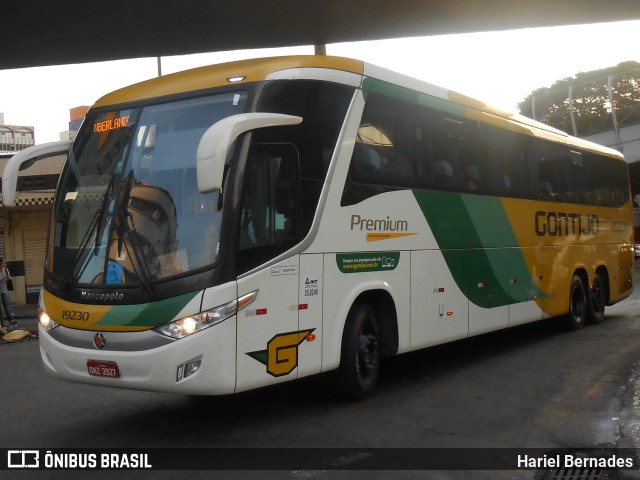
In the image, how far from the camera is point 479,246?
431 inches

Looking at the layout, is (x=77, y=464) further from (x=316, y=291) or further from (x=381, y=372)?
(x=381, y=372)

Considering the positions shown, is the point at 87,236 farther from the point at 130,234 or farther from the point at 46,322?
the point at 46,322

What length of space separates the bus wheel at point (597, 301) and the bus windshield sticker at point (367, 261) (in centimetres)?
789

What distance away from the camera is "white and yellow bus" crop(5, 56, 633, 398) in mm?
6527

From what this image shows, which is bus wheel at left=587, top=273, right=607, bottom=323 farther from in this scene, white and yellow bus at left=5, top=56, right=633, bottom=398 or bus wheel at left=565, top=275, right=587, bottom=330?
white and yellow bus at left=5, top=56, right=633, bottom=398

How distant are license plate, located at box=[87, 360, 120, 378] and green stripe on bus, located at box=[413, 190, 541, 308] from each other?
14.3 ft

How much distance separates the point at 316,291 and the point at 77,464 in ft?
8.94

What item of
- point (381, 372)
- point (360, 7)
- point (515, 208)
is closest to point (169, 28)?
point (360, 7)

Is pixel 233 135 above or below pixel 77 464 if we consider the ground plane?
above

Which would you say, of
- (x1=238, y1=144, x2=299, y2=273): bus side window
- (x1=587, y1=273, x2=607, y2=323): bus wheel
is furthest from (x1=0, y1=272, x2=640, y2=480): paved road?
(x1=587, y1=273, x2=607, y2=323): bus wheel

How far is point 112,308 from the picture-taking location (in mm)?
6660

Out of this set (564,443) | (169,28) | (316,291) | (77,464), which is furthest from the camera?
(169,28)

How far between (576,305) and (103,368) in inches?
421

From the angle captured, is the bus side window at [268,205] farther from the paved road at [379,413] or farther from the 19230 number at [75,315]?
the paved road at [379,413]
